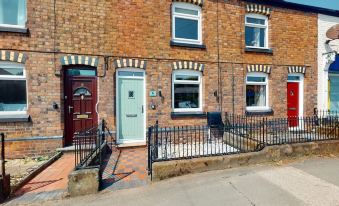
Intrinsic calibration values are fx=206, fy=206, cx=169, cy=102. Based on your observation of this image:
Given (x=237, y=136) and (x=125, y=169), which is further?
(x=237, y=136)

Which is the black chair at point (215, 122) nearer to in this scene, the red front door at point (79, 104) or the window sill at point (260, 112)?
the window sill at point (260, 112)

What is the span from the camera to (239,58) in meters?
8.75

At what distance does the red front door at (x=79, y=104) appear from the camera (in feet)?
22.7

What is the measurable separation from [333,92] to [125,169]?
1145cm

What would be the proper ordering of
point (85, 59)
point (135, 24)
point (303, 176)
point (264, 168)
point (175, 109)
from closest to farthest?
1. point (303, 176)
2. point (264, 168)
3. point (85, 59)
4. point (135, 24)
5. point (175, 109)

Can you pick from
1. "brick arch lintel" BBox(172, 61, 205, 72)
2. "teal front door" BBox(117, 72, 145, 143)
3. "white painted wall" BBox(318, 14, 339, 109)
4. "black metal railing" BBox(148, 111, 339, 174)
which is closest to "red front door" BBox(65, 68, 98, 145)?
"teal front door" BBox(117, 72, 145, 143)

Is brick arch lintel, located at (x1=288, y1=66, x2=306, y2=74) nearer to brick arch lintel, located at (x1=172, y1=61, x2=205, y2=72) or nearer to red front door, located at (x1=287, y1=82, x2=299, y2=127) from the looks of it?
red front door, located at (x1=287, y1=82, x2=299, y2=127)

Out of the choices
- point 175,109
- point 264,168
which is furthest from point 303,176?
point 175,109

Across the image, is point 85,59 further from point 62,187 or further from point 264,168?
point 264,168

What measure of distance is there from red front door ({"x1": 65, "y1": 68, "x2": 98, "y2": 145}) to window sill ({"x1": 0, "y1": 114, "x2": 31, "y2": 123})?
110 centimetres

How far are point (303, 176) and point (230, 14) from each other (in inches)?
263

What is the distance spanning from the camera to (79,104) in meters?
7.03

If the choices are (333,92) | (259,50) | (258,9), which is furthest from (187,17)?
→ (333,92)

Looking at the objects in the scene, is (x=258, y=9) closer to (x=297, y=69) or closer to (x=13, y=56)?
(x=297, y=69)
